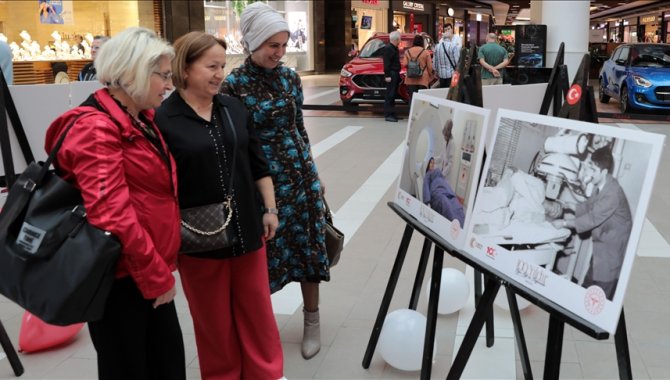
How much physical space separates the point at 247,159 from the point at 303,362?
1.33 meters

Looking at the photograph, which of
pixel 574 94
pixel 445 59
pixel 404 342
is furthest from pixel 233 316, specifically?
pixel 445 59

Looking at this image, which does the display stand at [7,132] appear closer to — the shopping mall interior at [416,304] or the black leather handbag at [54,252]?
the shopping mall interior at [416,304]

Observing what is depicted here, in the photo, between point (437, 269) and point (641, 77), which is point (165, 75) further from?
point (641, 77)

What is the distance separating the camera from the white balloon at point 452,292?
14.0ft

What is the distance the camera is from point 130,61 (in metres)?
2.31

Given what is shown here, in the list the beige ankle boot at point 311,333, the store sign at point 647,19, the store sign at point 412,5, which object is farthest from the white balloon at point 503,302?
the store sign at point 647,19

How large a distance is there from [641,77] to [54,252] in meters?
13.7

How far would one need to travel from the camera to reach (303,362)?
3771 mm

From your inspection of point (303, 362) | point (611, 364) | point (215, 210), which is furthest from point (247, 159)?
point (611, 364)

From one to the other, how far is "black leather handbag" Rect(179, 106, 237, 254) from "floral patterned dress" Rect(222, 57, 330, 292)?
0.57 metres

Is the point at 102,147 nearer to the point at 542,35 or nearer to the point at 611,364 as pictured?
the point at 611,364

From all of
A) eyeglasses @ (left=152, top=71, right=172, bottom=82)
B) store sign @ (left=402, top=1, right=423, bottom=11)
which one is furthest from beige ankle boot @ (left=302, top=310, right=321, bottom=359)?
store sign @ (left=402, top=1, right=423, bottom=11)

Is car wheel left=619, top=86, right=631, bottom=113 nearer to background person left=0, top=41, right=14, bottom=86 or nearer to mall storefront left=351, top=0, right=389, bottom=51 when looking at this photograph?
background person left=0, top=41, right=14, bottom=86

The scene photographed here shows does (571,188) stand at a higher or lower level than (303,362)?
higher
